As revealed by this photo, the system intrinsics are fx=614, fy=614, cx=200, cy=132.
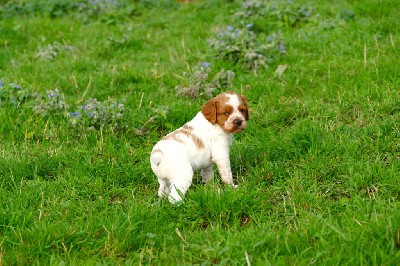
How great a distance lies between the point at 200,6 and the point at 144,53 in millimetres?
2927

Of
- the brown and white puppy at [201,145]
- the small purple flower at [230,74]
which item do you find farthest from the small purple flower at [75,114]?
the small purple flower at [230,74]

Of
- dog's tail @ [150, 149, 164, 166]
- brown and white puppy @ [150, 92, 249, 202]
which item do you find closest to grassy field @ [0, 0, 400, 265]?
brown and white puppy @ [150, 92, 249, 202]

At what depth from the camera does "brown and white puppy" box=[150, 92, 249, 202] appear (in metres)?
5.30

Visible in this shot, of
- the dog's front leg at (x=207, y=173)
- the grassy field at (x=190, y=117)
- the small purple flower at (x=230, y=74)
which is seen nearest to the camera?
the grassy field at (x=190, y=117)

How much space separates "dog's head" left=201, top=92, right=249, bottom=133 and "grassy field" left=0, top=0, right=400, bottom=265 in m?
0.53

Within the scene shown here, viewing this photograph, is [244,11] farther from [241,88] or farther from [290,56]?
[241,88]

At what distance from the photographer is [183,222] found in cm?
504

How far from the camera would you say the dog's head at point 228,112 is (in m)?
5.56

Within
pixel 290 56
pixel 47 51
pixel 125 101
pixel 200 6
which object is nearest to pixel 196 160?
pixel 125 101

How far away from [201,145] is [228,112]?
392 mm

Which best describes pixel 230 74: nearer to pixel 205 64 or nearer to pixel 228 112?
pixel 205 64

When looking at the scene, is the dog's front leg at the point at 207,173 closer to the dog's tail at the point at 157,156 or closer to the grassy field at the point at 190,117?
the grassy field at the point at 190,117

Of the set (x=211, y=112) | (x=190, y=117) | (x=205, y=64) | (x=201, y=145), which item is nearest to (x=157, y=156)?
(x=201, y=145)

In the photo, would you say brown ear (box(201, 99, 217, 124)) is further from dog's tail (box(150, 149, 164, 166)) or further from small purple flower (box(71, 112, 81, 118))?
small purple flower (box(71, 112, 81, 118))
